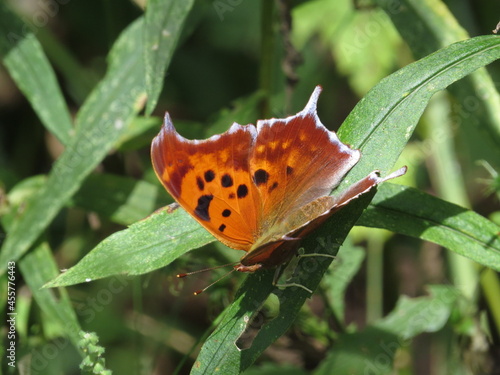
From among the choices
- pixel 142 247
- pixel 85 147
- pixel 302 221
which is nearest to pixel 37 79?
pixel 85 147

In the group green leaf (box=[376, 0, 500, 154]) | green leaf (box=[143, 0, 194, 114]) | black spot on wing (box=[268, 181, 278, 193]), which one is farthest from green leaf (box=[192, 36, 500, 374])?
green leaf (box=[143, 0, 194, 114])

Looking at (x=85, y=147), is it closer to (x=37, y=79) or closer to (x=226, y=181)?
(x=37, y=79)

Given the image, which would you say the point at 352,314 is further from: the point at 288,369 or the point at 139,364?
the point at 139,364

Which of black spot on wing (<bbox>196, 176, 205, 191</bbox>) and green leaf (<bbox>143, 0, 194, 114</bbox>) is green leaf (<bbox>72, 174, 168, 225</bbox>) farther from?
black spot on wing (<bbox>196, 176, 205, 191</bbox>)

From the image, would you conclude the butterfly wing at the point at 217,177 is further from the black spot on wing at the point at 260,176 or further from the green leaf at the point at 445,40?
the green leaf at the point at 445,40

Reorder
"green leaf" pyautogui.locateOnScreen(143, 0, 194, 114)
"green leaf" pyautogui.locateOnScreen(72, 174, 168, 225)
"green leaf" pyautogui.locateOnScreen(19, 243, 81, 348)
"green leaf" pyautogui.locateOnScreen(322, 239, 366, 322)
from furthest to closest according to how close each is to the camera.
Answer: "green leaf" pyautogui.locateOnScreen(322, 239, 366, 322), "green leaf" pyautogui.locateOnScreen(72, 174, 168, 225), "green leaf" pyautogui.locateOnScreen(19, 243, 81, 348), "green leaf" pyautogui.locateOnScreen(143, 0, 194, 114)

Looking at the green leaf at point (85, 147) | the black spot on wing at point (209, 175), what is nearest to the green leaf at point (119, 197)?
the green leaf at point (85, 147)

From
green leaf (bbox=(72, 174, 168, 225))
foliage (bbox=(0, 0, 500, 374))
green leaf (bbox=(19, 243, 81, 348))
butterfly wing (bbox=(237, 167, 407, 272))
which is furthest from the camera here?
green leaf (bbox=(72, 174, 168, 225))
